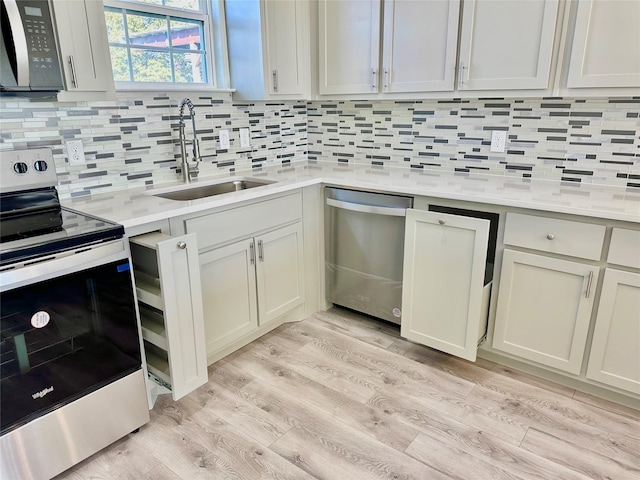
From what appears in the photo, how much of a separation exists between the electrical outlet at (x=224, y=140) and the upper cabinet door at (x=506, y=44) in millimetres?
1367

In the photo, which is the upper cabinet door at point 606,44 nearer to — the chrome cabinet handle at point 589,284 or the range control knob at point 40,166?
the chrome cabinet handle at point 589,284

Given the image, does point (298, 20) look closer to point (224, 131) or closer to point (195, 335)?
point (224, 131)

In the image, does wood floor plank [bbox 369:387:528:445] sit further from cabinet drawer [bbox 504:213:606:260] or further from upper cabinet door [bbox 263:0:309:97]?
upper cabinet door [bbox 263:0:309:97]

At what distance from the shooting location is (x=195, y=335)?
6.10 ft

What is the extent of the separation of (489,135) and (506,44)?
0.53 metres

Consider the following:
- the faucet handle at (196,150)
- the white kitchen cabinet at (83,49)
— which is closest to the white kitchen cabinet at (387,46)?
the faucet handle at (196,150)

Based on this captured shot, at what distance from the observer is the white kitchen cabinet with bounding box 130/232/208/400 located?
1.70 metres

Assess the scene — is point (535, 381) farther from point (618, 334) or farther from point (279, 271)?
point (279, 271)

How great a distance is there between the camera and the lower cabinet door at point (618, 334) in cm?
176

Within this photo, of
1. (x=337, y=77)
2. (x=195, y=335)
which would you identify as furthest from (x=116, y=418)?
(x=337, y=77)

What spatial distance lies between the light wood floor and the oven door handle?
0.77 meters

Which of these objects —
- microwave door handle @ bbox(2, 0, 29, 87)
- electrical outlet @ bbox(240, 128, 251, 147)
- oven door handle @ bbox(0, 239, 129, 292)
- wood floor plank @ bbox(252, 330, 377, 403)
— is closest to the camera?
oven door handle @ bbox(0, 239, 129, 292)

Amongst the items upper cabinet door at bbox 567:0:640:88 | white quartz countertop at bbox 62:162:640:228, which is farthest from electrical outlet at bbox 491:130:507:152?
upper cabinet door at bbox 567:0:640:88

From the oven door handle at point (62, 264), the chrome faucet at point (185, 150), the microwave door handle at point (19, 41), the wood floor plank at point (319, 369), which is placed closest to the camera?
the oven door handle at point (62, 264)
